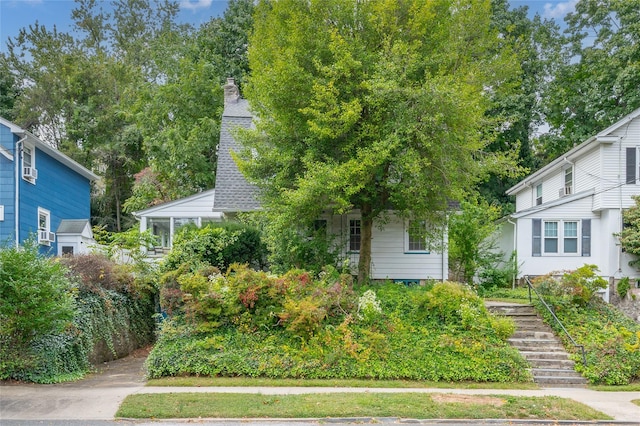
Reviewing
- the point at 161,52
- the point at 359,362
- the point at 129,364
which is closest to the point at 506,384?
the point at 359,362

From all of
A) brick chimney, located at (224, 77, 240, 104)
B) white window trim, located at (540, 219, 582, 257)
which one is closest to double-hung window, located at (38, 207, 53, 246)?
brick chimney, located at (224, 77, 240, 104)

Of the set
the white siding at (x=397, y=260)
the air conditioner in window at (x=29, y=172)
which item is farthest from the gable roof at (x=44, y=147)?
the white siding at (x=397, y=260)

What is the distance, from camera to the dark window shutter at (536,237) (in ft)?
71.4

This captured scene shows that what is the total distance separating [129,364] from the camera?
12539 millimetres

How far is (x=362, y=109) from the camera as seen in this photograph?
13695mm

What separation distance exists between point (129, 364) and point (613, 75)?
27.6 metres

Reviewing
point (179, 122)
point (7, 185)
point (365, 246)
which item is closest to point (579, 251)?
point (365, 246)

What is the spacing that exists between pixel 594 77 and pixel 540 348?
71.8 feet

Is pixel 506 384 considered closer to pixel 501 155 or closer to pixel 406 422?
pixel 406 422

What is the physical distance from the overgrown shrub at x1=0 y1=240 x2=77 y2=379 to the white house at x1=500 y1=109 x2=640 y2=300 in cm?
1827

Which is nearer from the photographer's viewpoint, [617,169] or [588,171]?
[617,169]

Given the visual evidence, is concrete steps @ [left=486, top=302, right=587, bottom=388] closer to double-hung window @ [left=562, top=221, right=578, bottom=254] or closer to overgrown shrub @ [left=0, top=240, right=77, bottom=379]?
double-hung window @ [left=562, top=221, right=578, bottom=254]

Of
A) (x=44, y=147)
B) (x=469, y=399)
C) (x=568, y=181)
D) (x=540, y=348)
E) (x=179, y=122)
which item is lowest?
(x=469, y=399)

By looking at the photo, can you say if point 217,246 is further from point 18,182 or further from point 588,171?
point 588,171
